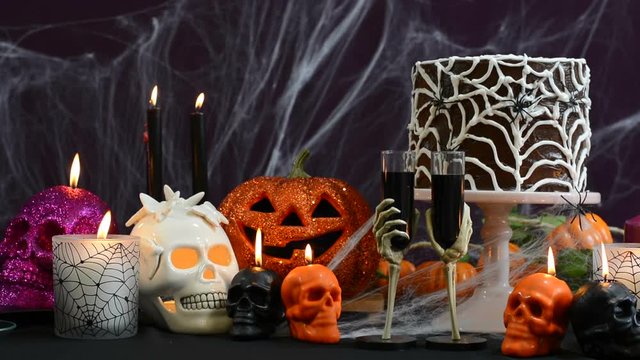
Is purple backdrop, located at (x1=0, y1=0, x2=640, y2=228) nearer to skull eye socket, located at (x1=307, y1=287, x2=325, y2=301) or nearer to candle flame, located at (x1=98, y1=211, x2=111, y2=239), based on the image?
candle flame, located at (x1=98, y1=211, x2=111, y2=239)

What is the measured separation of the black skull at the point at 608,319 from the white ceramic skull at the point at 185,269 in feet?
1.96

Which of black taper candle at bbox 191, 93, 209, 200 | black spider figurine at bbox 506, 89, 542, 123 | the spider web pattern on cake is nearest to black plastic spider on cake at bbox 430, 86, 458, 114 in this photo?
black spider figurine at bbox 506, 89, 542, 123

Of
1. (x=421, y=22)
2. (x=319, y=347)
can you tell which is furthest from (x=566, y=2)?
(x=319, y=347)

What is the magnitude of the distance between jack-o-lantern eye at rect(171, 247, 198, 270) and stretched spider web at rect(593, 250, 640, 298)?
0.69m

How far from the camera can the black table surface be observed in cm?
146

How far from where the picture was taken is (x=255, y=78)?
2613 mm

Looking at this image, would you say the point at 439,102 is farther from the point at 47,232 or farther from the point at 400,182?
the point at 47,232

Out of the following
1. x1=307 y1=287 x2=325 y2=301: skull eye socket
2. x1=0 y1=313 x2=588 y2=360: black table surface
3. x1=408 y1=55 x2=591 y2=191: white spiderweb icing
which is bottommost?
x1=0 y1=313 x2=588 y2=360: black table surface

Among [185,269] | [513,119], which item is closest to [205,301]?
[185,269]

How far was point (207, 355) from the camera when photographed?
1458 mm

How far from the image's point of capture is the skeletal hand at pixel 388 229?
59.1 inches

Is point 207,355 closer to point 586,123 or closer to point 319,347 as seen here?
point 319,347

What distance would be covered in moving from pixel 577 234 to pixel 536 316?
0.51 m

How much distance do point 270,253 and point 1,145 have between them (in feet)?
3.46
